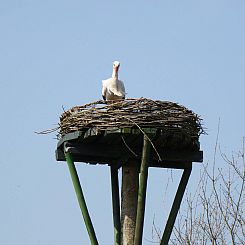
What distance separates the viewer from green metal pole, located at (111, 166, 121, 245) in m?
7.01

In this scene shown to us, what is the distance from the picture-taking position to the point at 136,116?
637 cm

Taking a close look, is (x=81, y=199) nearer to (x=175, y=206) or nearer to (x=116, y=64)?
(x=175, y=206)

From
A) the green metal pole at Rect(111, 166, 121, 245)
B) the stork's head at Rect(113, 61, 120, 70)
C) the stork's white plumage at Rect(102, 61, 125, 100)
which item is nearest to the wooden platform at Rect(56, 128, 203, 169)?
the green metal pole at Rect(111, 166, 121, 245)

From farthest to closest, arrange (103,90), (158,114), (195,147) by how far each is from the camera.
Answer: (103,90)
(195,147)
(158,114)

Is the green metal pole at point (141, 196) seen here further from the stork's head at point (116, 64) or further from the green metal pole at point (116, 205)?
the stork's head at point (116, 64)

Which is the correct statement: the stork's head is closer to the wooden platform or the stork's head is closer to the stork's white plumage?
the stork's white plumage

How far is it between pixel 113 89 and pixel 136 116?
1.51 metres

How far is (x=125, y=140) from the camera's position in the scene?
21.7 feet

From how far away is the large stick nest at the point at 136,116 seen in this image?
6359 mm

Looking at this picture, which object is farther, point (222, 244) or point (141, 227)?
point (222, 244)

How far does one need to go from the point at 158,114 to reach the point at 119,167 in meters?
0.98

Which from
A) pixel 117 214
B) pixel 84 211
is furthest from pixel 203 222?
pixel 84 211

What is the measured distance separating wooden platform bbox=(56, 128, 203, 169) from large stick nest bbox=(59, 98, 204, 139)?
0.06 meters

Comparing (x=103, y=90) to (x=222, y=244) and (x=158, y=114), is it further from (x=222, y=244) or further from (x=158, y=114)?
(x=222, y=244)
